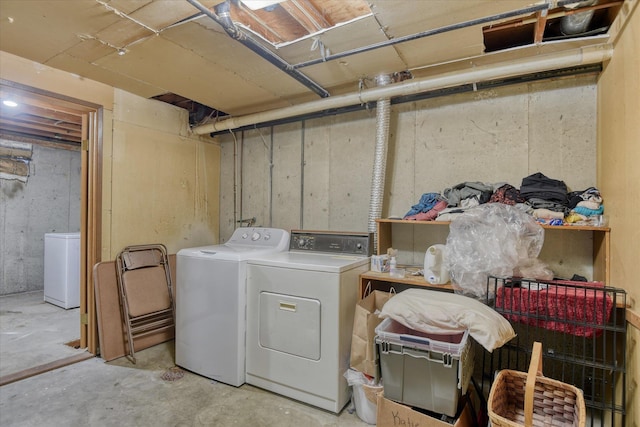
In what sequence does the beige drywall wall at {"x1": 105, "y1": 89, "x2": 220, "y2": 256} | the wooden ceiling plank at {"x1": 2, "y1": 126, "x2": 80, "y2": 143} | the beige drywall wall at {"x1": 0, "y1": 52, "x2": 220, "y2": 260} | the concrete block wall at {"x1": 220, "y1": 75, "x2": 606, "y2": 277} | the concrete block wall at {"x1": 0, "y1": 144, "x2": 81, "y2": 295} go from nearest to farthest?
the concrete block wall at {"x1": 220, "y1": 75, "x2": 606, "y2": 277} < the beige drywall wall at {"x1": 0, "y1": 52, "x2": 220, "y2": 260} < the beige drywall wall at {"x1": 105, "y1": 89, "x2": 220, "y2": 256} < the wooden ceiling plank at {"x1": 2, "y1": 126, "x2": 80, "y2": 143} < the concrete block wall at {"x1": 0, "y1": 144, "x2": 81, "y2": 295}

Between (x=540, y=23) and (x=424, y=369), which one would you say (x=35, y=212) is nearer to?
(x=424, y=369)

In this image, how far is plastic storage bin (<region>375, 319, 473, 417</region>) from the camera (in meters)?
1.65

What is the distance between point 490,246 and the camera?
1.89 metres

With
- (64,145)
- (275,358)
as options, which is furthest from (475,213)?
(64,145)

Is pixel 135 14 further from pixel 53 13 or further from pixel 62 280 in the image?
pixel 62 280

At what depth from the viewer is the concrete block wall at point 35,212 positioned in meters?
4.84

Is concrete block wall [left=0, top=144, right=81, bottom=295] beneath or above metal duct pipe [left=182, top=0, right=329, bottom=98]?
beneath

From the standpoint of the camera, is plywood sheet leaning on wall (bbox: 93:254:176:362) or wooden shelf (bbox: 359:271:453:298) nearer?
wooden shelf (bbox: 359:271:453:298)

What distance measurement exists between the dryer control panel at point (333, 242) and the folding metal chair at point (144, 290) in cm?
144

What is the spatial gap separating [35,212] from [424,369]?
→ 6.14 m

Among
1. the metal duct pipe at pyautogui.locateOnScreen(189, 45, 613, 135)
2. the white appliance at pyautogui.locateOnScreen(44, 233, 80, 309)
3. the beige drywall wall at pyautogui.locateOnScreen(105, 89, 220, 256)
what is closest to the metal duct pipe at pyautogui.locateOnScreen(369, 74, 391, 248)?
the metal duct pipe at pyautogui.locateOnScreen(189, 45, 613, 135)

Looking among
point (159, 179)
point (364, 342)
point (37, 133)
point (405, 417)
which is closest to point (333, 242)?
point (364, 342)

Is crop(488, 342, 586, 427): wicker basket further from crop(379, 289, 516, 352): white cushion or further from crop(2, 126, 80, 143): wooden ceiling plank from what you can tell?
crop(2, 126, 80, 143): wooden ceiling plank

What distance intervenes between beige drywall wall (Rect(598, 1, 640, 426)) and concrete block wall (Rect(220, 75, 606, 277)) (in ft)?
1.15
